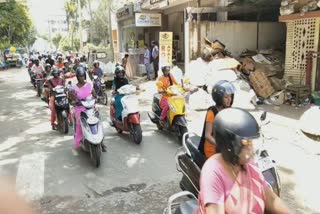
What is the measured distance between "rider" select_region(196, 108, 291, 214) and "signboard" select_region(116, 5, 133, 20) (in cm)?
1815

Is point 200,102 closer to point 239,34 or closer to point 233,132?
point 239,34

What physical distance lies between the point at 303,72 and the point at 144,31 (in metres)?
13.7

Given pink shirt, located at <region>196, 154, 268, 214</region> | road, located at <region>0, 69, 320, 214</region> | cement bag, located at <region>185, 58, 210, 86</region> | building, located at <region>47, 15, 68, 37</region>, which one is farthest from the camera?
building, located at <region>47, 15, 68, 37</region>

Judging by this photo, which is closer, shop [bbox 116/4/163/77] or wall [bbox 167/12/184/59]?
shop [bbox 116/4/163/77]

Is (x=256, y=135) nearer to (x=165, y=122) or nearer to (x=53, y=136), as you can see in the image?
(x=165, y=122)

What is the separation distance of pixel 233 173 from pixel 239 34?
1186 centimetres

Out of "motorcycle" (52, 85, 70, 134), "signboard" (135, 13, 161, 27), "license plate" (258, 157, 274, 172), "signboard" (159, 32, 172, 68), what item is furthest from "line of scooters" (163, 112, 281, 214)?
"signboard" (135, 13, 161, 27)

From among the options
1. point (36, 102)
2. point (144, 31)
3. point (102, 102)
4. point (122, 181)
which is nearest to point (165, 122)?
point (122, 181)

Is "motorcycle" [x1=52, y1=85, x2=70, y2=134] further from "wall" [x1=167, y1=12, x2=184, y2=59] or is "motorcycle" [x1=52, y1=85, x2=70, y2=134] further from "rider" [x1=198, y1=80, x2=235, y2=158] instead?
"wall" [x1=167, y1=12, x2=184, y2=59]

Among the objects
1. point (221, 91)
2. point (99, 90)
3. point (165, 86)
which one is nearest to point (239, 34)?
point (99, 90)

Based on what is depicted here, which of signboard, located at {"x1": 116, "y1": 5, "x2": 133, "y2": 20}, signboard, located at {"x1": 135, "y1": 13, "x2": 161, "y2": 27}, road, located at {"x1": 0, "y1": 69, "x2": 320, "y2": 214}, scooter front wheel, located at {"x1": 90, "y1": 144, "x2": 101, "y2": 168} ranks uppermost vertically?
signboard, located at {"x1": 116, "y1": 5, "x2": 133, "y2": 20}

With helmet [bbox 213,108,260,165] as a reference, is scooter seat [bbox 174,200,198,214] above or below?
below

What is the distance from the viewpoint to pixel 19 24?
37.3 metres

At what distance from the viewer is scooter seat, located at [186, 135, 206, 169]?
370cm
